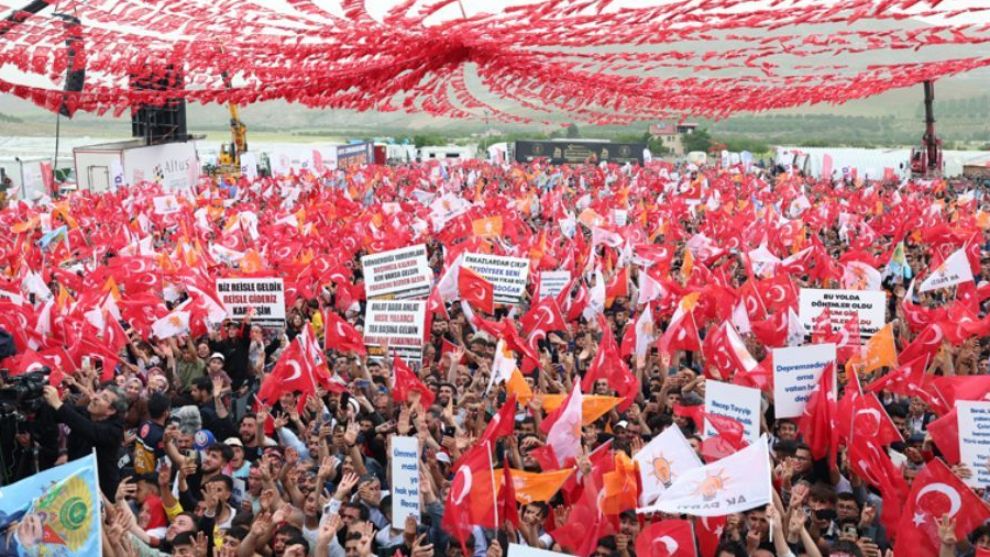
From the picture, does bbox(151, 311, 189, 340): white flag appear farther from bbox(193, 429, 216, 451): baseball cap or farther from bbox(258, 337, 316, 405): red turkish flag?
bbox(193, 429, 216, 451): baseball cap

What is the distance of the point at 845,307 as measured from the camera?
38.8 feet

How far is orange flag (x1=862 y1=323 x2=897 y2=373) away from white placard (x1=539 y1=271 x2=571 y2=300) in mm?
4333

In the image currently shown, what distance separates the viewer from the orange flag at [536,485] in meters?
6.95

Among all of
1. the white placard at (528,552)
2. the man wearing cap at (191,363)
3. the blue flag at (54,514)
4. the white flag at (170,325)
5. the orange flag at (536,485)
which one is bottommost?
the man wearing cap at (191,363)

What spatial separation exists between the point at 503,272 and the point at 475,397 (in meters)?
4.66

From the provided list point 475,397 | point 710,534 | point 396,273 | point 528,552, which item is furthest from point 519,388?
point 396,273

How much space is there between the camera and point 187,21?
10281 mm

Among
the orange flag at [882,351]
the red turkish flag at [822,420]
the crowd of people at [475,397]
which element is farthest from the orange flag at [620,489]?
the orange flag at [882,351]

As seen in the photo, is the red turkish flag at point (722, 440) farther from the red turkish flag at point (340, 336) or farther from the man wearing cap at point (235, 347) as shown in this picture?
the man wearing cap at point (235, 347)

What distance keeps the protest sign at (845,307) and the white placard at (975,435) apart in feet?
13.6

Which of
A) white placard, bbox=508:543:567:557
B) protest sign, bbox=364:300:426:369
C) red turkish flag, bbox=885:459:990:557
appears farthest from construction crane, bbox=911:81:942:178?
white placard, bbox=508:543:567:557

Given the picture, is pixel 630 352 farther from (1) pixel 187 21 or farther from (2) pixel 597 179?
(2) pixel 597 179

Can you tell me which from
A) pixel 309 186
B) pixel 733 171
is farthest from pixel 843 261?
pixel 733 171

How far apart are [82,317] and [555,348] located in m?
4.82
